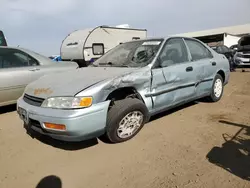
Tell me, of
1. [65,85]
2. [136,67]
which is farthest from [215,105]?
[65,85]

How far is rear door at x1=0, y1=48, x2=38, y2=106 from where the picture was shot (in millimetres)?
4785

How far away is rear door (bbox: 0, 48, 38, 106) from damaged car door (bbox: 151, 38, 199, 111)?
112 inches

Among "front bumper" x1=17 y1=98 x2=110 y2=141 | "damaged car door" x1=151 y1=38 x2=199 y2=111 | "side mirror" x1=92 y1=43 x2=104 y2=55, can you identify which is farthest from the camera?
"side mirror" x1=92 y1=43 x2=104 y2=55

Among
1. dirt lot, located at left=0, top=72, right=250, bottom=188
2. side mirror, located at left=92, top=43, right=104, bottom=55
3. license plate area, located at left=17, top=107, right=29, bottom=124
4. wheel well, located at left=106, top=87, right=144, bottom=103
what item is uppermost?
side mirror, located at left=92, top=43, right=104, bottom=55

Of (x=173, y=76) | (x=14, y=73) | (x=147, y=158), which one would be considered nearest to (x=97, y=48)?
(x=14, y=73)

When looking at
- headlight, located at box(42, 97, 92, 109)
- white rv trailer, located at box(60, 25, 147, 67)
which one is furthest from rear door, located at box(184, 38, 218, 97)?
white rv trailer, located at box(60, 25, 147, 67)

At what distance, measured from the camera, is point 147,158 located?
113 inches

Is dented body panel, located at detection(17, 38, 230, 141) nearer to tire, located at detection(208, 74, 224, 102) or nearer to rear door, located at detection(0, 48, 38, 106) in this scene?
tire, located at detection(208, 74, 224, 102)

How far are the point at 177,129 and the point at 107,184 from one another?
1.70m

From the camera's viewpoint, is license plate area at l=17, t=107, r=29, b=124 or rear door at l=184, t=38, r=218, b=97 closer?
license plate area at l=17, t=107, r=29, b=124

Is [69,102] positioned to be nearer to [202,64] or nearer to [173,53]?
[173,53]

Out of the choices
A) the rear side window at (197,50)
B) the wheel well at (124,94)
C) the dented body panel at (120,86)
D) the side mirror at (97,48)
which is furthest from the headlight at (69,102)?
the side mirror at (97,48)

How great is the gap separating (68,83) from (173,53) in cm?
193

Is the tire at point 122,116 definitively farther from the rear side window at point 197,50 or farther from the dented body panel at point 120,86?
the rear side window at point 197,50
